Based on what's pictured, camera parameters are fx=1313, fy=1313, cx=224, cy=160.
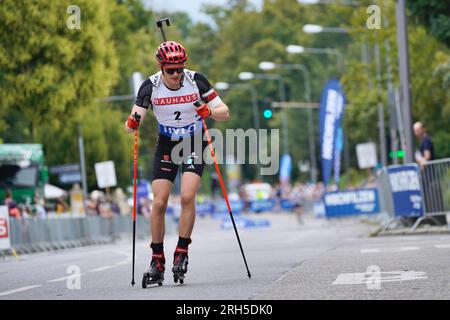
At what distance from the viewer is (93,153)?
6750 centimetres

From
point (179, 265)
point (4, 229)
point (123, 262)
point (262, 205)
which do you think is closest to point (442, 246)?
point (123, 262)

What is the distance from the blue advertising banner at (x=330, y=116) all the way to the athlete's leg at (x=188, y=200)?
25151 mm

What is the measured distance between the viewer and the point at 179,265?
11.7 meters

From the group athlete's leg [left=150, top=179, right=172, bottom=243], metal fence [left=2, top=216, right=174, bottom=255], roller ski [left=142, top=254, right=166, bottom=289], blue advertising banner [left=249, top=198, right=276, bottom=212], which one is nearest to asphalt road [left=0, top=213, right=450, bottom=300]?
roller ski [left=142, top=254, right=166, bottom=289]

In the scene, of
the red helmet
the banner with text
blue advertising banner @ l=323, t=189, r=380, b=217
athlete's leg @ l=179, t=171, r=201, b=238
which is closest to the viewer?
the red helmet

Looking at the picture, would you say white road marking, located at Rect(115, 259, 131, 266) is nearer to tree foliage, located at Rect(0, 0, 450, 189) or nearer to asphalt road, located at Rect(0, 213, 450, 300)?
asphalt road, located at Rect(0, 213, 450, 300)

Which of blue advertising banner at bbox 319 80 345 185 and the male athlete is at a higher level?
blue advertising banner at bbox 319 80 345 185

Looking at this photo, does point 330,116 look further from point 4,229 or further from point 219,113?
point 219,113

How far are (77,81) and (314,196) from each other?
38.2m

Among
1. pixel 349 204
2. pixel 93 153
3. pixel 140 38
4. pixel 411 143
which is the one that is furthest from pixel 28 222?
pixel 93 153

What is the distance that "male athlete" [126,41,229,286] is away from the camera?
38.5 feet

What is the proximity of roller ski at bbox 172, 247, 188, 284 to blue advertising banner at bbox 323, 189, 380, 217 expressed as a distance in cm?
2501

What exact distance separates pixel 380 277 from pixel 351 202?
27.4 metres

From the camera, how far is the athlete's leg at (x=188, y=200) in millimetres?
11766
